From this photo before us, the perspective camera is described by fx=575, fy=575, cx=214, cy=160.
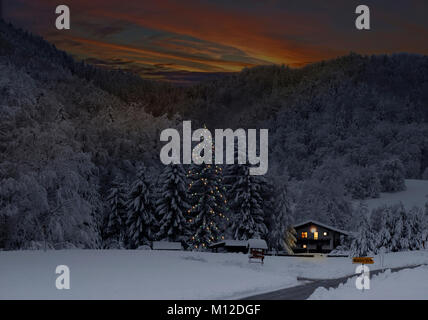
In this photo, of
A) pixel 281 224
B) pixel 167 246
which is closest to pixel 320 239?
pixel 281 224

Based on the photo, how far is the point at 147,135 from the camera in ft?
236

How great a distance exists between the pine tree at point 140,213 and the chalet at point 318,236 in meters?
25.6

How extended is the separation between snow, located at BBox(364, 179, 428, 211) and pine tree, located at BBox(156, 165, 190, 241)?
53859 mm

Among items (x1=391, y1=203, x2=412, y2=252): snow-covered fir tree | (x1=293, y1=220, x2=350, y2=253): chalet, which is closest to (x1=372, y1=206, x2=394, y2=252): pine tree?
(x1=391, y1=203, x2=412, y2=252): snow-covered fir tree

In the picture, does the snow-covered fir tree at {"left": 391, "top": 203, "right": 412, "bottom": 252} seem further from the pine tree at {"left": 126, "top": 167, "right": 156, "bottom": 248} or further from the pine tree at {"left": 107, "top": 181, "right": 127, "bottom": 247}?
the pine tree at {"left": 107, "top": 181, "right": 127, "bottom": 247}

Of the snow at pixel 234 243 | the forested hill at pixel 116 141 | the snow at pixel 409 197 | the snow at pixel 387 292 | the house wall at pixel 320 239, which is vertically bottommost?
the house wall at pixel 320 239

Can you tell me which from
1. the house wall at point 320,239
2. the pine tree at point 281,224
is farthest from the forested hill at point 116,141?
the house wall at point 320,239

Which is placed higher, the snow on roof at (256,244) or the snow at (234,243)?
the snow on roof at (256,244)

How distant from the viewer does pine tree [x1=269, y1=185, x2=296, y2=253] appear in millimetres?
66375

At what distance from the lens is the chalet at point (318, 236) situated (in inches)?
3091

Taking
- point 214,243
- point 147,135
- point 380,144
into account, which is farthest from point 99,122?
point 380,144

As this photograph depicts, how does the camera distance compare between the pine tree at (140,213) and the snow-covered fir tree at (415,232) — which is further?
the pine tree at (140,213)

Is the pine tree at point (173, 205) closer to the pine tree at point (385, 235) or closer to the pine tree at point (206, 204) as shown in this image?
the pine tree at point (206, 204)

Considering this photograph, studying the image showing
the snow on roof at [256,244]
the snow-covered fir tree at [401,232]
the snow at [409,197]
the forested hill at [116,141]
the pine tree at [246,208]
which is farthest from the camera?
the snow at [409,197]
